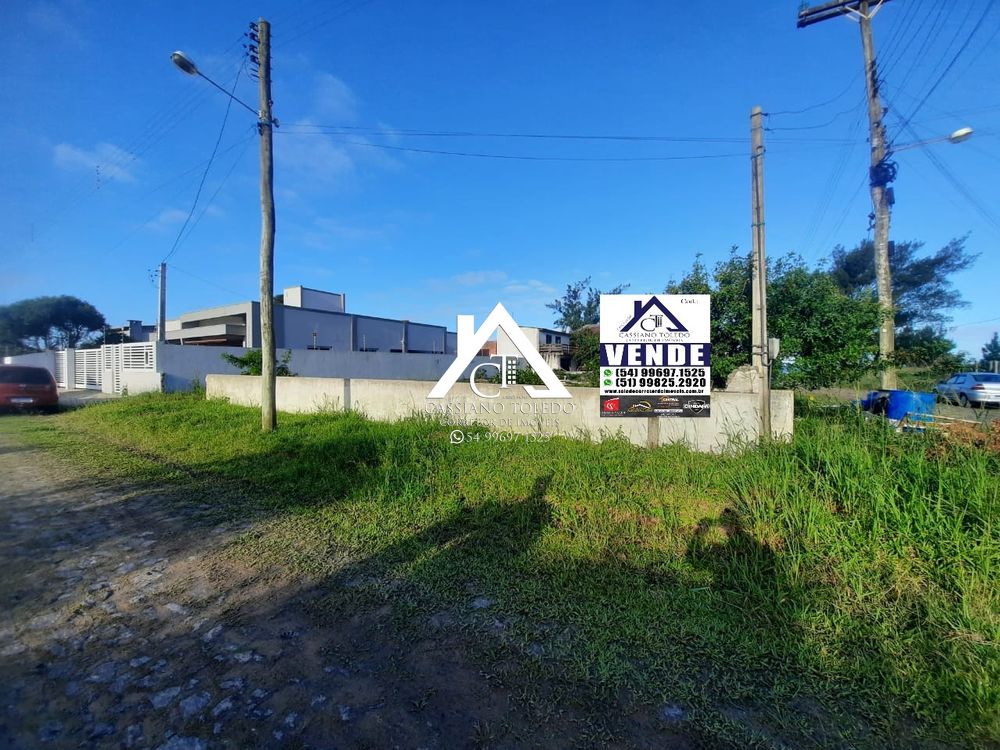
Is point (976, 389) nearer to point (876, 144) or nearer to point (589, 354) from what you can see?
point (876, 144)

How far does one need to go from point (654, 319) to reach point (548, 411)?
215 centimetres

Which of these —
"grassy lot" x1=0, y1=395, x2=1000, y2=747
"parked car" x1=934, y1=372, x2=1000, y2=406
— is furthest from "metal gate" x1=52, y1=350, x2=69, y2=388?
"parked car" x1=934, y1=372, x2=1000, y2=406

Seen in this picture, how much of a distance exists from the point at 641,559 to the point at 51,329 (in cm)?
6530

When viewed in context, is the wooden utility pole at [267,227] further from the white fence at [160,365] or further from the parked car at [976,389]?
the parked car at [976,389]

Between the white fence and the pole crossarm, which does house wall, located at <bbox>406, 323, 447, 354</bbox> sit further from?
the pole crossarm

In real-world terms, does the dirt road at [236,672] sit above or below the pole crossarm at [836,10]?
below

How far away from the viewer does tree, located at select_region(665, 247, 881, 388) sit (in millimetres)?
8047

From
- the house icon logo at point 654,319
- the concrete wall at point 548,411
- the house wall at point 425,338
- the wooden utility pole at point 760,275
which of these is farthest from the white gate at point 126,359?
the house wall at point 425,338

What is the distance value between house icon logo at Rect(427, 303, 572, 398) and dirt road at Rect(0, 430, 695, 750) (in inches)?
176

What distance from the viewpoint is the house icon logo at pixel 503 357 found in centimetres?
698

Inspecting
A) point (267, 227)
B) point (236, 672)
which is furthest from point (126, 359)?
point (236, 672)

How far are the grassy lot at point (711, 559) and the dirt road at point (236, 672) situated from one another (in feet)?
0.71

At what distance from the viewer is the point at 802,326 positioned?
8.17 metres

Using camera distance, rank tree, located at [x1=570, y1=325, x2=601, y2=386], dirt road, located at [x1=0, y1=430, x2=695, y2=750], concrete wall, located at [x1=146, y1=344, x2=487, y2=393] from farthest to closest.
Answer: concrete wall, located at [x1=146, y1=344, x2=487, y2=393]
tree, located at [x1=570, y1=325, x2=601, y2=386]
dirt road, located at [x1=0, y1=430, x2=695, y2=750]
